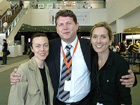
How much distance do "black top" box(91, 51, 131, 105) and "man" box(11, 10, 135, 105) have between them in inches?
8.1

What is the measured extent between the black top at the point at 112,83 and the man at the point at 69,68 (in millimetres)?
207

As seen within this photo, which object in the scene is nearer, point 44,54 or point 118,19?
point 44,54

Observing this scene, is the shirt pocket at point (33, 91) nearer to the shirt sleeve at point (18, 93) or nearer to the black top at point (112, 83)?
the shirt sleeve at point (18, 93)

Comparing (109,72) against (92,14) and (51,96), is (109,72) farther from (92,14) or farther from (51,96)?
(92,14)

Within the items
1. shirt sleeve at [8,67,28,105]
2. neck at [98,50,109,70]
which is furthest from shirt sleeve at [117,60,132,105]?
shirt sleeve at [8,67,28,105]

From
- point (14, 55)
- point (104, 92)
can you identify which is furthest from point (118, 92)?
point (14, 55)

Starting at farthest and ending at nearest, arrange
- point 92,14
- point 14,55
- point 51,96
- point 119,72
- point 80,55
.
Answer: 1. point 92,14
2. point 14,55
3. point 80,55
4. point 51,96
5. point 119,72

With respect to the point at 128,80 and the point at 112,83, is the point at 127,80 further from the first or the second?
the point at 112,83

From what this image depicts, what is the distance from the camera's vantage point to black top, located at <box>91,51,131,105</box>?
1611mm

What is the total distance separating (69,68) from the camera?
1.81 meters

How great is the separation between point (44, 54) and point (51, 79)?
0.29 meters

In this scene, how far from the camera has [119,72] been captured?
161 cm

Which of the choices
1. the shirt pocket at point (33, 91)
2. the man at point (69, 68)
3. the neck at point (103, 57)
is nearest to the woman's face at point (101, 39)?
the neck at point (103, 57)

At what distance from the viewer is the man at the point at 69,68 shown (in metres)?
1.81
